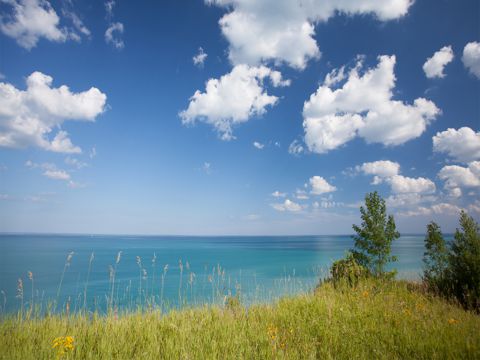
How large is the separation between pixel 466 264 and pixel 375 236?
750 centimetres

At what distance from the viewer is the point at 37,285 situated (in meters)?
41.9

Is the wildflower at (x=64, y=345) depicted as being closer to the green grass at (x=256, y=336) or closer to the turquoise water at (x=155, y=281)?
the green grass at (x=256, y=336)

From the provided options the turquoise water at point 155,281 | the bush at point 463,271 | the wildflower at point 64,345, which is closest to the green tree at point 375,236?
the turquoise water at point 155,281

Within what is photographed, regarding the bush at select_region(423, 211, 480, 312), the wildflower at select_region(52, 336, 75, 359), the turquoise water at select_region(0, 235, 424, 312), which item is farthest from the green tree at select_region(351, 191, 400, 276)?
the wildflower at select_region(52, 336, 75, 359)

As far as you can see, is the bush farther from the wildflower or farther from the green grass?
the wildflower

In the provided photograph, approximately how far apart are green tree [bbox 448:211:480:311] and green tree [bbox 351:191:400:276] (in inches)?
248

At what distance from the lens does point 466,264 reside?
9.59 metres

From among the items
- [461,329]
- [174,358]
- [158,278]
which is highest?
[174,358]

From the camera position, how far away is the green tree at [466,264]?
8.88 metres

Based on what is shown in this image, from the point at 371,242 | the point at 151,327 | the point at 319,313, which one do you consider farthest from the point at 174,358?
the point at 371,242

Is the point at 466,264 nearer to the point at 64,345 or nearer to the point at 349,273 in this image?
the point at 349,273

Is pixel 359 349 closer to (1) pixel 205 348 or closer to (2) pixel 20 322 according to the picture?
(1) pixel 205 348

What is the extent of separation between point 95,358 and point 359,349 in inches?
154

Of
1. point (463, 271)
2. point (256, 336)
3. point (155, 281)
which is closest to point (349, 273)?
point (463, 271)
